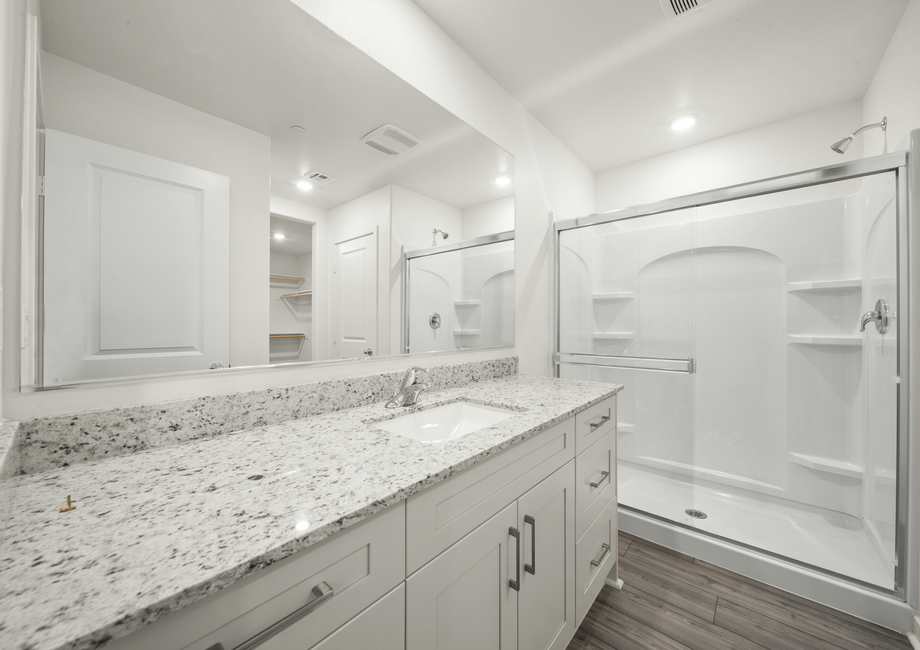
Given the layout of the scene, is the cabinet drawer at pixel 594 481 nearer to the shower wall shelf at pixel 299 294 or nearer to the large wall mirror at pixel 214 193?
the large wall mirror at pixel 214 193

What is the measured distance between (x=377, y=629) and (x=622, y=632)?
1.23m

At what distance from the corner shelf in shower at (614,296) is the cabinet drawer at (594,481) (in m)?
0.96

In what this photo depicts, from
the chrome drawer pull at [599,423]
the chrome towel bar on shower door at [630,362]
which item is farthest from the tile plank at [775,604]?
the chrome towel bar on shower door at [630,362]

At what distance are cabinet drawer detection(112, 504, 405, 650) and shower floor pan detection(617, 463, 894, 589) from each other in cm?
187

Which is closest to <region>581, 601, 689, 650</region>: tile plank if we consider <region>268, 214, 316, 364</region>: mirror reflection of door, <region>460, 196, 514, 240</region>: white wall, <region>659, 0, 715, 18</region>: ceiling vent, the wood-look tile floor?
the wood-look tile floor

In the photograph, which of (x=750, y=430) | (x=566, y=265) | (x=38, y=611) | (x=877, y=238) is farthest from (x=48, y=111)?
(x=750, y=430)

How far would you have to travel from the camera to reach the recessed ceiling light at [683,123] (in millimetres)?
2201

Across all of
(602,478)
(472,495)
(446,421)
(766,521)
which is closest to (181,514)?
(472,495)

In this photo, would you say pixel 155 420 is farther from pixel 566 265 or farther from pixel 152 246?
pixel 566 265

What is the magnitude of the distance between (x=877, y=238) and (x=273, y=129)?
234 centimetres

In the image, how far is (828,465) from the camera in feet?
6.13

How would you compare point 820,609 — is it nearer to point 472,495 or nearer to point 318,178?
point 472,495

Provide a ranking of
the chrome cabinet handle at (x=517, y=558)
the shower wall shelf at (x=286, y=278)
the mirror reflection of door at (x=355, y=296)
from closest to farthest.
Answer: the chrome cabinet handle at (x=517, y=558) < the shower wall shelf at (x=286, y=278) < the mirror reflection of door at (x=355, y=296)

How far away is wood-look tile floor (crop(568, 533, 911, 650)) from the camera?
1.28 meters
